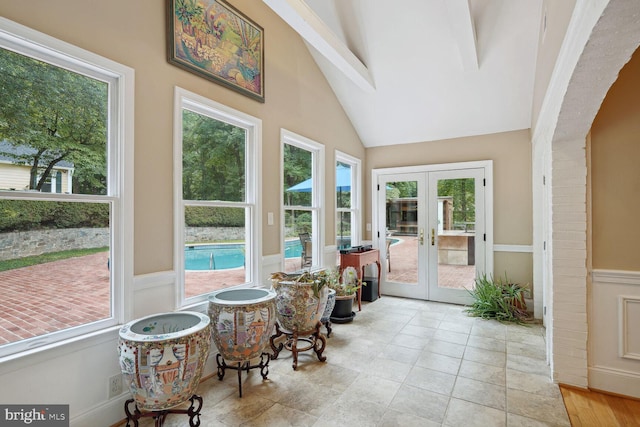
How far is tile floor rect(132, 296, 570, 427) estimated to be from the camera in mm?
2111

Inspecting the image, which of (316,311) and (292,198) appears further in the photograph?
(292,198)

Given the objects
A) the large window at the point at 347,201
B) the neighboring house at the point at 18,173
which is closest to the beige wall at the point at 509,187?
the large window at the point at 347,201

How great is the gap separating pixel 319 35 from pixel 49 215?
2.53 meters

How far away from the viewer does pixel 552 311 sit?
103 inches

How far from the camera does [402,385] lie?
251 centimetres

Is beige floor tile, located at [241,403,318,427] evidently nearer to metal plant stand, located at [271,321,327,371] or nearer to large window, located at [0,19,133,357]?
metal plant stand, located at [271,321,327,371]

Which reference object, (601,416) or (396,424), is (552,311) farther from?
(396,424)

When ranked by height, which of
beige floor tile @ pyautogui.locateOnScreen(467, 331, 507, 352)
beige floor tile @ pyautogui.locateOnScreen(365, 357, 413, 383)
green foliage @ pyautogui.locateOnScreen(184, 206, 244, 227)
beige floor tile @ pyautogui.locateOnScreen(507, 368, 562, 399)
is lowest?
beige floor tile @ pyautogui.locateOnScreen(467, 331, 507, 352)

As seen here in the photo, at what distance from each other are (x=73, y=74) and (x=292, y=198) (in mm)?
2375

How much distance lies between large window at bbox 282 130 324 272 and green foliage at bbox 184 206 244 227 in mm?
647

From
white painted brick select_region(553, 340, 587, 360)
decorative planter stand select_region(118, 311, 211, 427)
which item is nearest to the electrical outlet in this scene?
decorative planter stand select_region(118, 311, 211, 427)

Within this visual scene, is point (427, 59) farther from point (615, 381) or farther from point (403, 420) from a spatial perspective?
point (403, 420)

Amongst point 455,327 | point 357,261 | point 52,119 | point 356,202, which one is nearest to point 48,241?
point 52,119

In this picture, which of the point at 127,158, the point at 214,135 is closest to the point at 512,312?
the point at 214,135
